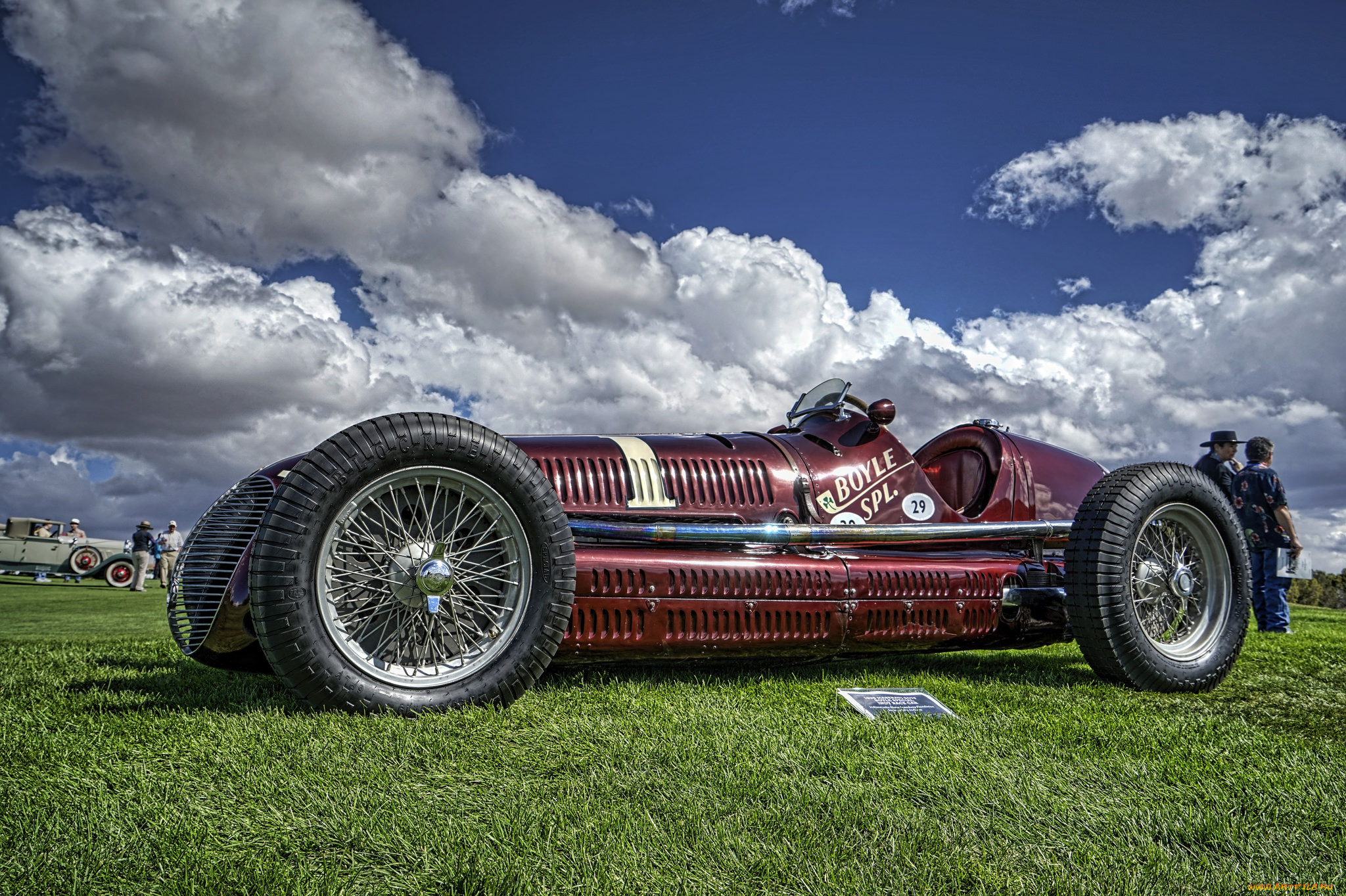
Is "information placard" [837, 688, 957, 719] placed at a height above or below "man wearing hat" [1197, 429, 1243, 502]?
below

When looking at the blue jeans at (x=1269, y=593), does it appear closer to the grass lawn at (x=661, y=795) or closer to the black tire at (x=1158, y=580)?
the black tire at (x=1158, y=580)

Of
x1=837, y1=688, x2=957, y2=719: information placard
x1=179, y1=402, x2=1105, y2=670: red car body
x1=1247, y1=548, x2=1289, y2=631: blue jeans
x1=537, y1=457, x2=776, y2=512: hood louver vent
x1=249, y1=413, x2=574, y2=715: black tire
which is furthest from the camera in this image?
x1=1247, y1=548, x2=1289, y2=631: blue jeans

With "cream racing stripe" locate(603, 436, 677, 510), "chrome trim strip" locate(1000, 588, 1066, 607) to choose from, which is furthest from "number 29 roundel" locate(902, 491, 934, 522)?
"cream racing stripe" locate(603, 436, 677, 510)

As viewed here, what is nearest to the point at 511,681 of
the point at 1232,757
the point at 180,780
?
the point at 180,780

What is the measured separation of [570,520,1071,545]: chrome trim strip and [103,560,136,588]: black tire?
21366 millimetres

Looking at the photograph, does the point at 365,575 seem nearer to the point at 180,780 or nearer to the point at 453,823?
the point at 180,780

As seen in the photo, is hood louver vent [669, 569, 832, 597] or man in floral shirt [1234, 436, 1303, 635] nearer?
hood louver vent [669, 569, 832, 597]

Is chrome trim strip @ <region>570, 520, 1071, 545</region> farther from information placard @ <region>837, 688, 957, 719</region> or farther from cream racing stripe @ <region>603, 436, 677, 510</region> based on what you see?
information placard @ <region>837, 688, 957, 719</region>

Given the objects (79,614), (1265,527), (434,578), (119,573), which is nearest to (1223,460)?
(1265,527)

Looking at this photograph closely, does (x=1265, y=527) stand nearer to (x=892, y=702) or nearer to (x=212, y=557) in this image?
(x=892, y=702)

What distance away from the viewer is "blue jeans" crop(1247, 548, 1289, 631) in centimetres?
818

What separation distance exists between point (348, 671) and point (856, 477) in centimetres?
279

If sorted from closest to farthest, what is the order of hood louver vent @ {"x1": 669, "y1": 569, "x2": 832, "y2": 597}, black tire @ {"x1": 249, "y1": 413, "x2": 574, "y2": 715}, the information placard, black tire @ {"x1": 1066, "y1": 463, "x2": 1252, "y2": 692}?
black tire @ {"x1": 249, "y1": 413, "x2": 574, "y2": 715} < the information placard < hood louver vent @ {"x1": 669, "y1": 569, "x2": 832, "y2": 597} < black tire @ {"x1": 1066, "y1": 463, "x2": 1252, "y2": 692}

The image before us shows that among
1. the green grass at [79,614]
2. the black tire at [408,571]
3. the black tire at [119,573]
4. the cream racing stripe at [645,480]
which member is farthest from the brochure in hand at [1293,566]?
the black tire at [119,573]
